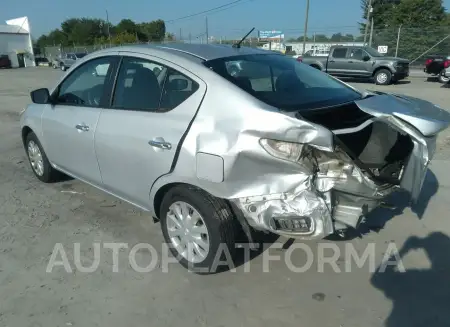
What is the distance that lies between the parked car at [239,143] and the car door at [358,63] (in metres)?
15.6

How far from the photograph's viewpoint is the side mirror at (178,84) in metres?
2.87

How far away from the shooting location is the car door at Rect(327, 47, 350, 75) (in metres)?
18.2

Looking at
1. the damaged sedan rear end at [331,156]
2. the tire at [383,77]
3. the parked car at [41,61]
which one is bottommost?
the parked car at [41,61]

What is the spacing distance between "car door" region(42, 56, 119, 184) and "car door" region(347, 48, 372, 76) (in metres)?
16.3

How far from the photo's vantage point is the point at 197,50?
322 centimetres

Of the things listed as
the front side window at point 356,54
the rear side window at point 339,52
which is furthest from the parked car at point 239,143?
the rear side window at point 339,52

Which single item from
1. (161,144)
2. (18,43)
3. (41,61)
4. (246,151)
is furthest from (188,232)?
(18,43)

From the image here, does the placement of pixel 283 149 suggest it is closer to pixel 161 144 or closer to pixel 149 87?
pixel 161 144

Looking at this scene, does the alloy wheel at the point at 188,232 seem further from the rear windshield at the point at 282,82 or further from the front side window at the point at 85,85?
the front side window at the point at 85,85

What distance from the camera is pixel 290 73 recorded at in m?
3.35

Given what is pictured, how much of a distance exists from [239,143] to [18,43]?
59001mm

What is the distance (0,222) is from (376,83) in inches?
687

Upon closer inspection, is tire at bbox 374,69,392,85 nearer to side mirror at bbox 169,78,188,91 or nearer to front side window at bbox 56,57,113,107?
front side window at bbox 56,57,113,107

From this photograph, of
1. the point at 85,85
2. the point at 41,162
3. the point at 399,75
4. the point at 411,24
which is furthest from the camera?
the point at 411,24
